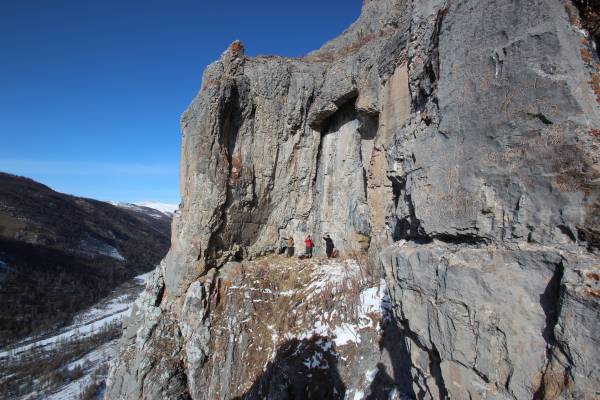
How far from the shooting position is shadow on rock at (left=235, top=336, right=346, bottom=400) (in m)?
6.58

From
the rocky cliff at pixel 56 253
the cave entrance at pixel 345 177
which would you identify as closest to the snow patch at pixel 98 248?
the rocky cliff at pixel 56 253

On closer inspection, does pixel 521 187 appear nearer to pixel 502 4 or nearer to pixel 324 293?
pixel 502 4

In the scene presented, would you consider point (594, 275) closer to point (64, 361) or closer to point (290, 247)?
point (290, 247)

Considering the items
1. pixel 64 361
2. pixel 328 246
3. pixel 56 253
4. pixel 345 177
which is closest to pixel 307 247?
pixel 328 246

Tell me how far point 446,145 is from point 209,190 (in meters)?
8.66

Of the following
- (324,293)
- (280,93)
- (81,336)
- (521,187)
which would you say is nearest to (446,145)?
(521,187)

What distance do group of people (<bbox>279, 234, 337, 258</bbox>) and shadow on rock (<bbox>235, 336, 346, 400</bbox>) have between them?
13.1 ft

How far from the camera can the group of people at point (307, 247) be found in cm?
1134

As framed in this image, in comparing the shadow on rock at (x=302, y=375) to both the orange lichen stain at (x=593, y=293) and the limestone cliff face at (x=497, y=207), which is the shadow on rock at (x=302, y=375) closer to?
the limestone cliff face at (x=497, y=207)

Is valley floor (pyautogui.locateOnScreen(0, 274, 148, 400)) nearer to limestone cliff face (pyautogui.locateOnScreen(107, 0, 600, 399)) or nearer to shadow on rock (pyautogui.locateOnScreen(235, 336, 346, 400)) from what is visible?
shadow on rock (pyautogui.locateOnScreen(235, 336, 346, 400))

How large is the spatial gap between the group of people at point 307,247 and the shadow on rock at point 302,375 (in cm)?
400

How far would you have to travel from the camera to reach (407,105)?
791 centimetres

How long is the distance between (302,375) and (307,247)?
5013 millimetres

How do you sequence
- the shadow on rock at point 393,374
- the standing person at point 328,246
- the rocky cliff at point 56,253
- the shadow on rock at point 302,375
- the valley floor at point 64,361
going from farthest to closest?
the rocky cliff at point 56,253 < the valley floor at point 64,361 < the standing person at point 328,246 < the shadow on rock at point 302,375 < the shadow on rock at point 393,374
